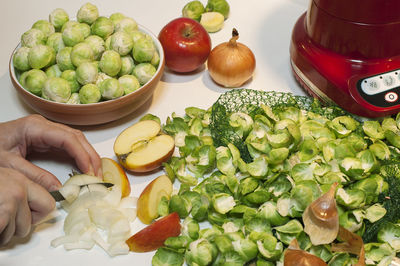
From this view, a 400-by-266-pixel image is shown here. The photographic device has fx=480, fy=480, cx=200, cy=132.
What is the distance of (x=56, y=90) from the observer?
3.98 ft

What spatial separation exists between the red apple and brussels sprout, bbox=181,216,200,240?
1.96 ft

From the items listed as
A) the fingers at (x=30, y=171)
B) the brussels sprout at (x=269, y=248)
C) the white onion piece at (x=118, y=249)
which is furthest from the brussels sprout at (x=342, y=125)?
the fingers at (x=30, y=171)

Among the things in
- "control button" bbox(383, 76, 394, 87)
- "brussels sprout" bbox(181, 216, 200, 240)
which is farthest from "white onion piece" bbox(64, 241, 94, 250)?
"control button" bbox(383, 76, 394, 87)

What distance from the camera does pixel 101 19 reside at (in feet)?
4.51

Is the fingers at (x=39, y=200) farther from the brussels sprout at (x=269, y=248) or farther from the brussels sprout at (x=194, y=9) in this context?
the brussels sprout at (x=194, y=9)

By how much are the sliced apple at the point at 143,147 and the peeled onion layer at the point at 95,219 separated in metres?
0.08

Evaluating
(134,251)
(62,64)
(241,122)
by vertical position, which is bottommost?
(134,251)

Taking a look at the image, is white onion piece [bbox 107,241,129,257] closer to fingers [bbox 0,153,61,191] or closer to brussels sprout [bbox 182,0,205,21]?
fingers [bbox 0,153,61,191]

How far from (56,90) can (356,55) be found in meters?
0.79

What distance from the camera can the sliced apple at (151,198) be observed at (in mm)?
1076

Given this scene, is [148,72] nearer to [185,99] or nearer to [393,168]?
[185,99]

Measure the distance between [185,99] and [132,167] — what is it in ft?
1.17

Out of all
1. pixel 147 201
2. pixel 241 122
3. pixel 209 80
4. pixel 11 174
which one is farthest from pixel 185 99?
pixel 11 174

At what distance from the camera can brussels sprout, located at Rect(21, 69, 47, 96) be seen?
1.25 m
